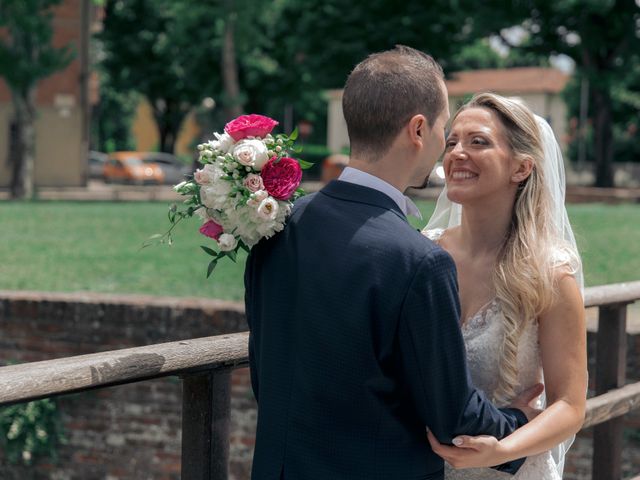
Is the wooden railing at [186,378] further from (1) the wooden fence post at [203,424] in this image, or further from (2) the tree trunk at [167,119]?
(2) the tree trunk at [167,119]

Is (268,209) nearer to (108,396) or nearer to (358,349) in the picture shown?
(358,349)

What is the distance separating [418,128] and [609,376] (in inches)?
105

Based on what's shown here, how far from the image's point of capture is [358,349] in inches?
82.7

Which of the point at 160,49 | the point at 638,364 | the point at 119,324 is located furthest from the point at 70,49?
the point at 638,364

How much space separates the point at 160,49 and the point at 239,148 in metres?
43.9

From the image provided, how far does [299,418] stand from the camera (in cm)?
218

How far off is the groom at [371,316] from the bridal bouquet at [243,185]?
7 centimetres

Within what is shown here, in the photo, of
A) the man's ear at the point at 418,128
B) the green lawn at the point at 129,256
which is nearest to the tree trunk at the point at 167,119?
the green lawn at the point at 129,256

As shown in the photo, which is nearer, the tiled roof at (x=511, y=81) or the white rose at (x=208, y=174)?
the white rose at (x=208, y=174)

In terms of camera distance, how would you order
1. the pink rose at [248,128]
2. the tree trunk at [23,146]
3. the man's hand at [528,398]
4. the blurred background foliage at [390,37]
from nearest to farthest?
1. the pink rose at [248,128]
2. the man's hand at [528,398]
3. the tree trunk at [23,146]
4. the blurred background foliage at [390,37]

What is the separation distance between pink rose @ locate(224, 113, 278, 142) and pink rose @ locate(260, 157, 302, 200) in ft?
0.25

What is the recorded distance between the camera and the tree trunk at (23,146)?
100 ft

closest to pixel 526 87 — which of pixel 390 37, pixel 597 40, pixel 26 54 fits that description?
pixel 597 40

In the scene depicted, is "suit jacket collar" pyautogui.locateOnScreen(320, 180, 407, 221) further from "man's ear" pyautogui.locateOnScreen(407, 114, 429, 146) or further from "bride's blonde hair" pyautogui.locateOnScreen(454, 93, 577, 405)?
"bride's blonde hair" pyautogui.locateOnScreen(454, 93, 577, 405)
